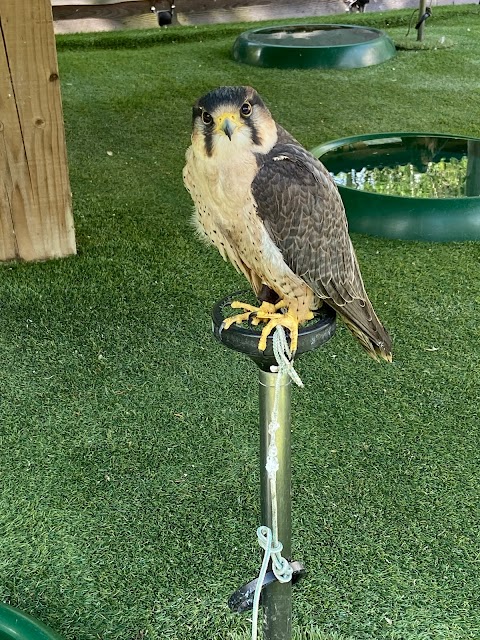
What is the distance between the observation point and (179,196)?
12.2ft

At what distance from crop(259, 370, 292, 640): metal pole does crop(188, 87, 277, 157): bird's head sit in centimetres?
50

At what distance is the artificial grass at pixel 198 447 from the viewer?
5.41 ft

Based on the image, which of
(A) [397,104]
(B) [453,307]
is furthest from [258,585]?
(A) [397,104]

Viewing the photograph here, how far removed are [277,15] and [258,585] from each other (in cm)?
784

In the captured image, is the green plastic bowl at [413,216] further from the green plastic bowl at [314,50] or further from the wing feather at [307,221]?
the green plastic bowl at [314,50]

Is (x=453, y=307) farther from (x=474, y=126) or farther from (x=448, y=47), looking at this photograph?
(x=448, y=47)

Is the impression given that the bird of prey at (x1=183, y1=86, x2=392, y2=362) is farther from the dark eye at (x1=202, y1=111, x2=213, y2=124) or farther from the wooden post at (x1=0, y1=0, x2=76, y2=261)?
the wooden post at (x1=0, y1=0, x2=76, y2=261)

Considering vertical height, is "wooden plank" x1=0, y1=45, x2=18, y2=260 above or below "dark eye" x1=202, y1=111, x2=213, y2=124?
below

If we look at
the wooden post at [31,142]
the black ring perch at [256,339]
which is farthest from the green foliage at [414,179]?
the black ring perch at [256,339]

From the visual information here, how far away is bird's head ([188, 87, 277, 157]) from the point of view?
1.38 meters

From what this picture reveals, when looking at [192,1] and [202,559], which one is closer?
[202,559]

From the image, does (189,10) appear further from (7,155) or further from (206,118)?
(206,118)

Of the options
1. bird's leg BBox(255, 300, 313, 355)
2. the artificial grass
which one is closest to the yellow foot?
bird's leg BBox(255, 300, 313, 355)

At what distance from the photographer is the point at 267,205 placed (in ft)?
4.66
